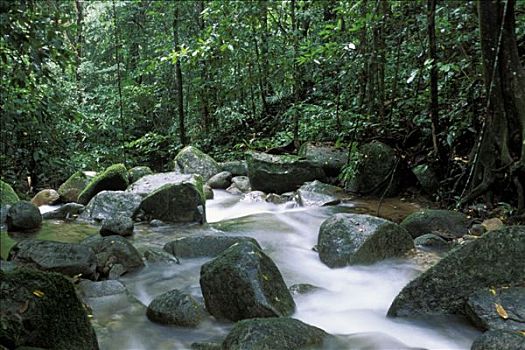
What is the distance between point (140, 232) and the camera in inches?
277

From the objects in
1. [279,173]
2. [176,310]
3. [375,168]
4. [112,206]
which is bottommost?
[176,310]

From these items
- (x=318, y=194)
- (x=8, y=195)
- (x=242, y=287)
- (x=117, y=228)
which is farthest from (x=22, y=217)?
(x=318, y=194)

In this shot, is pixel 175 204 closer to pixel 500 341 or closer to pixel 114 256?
pixel 114 256

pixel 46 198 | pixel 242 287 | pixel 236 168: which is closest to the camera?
pixel 242 287

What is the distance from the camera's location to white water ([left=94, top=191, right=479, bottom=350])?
3.68 metres

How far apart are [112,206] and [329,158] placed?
4.54 meters

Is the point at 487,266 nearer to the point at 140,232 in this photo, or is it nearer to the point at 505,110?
the point at 505,110

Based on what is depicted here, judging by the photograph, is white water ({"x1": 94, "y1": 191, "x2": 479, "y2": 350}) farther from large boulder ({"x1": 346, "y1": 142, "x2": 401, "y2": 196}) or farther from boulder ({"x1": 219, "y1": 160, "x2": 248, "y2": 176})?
boulder ({"x1": 219, "y1": 160, "x2": 248, "y2": 176})

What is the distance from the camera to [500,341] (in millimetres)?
2936

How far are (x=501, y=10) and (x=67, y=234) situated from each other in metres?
6.29

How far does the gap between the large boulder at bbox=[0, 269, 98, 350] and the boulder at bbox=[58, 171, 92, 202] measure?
6.91 metres

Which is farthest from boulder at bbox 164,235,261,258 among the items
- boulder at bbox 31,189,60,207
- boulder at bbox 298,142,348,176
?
boulder at bbox 298,142,348,176

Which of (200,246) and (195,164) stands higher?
(195,164)

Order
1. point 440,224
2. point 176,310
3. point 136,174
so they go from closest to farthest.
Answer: point 176,310 → point 440,224 → point 136,174
